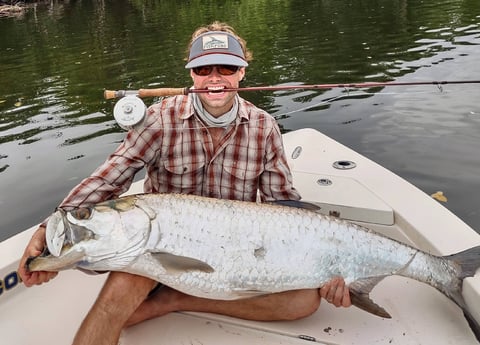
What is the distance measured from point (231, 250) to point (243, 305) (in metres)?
0.44

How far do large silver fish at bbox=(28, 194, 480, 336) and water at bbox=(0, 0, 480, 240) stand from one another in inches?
120

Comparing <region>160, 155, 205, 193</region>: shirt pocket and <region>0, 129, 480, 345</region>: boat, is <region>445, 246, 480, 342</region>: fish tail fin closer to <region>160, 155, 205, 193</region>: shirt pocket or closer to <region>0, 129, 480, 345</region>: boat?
<region>0, 129, 480, 345</region>: boat

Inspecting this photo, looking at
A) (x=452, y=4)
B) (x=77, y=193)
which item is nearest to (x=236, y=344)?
(x=77, y=193)

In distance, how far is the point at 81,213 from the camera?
8.30 feet

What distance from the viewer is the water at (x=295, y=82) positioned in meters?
7.13

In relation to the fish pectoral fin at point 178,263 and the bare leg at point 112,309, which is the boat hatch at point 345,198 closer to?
the fish pectoral fin at point 178,263

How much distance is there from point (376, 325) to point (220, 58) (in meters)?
1.80

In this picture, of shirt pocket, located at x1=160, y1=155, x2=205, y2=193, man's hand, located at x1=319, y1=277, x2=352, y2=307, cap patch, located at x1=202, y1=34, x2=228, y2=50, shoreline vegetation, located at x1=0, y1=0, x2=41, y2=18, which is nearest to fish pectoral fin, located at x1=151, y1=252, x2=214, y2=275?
man's hand, located at x1=319, y1=277, x2=352, y2=307

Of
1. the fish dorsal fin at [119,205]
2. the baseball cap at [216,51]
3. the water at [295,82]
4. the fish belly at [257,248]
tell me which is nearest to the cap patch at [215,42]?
the baseball cap at [216,51]

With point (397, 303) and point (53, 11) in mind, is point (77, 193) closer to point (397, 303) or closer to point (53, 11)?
point (397, 303)

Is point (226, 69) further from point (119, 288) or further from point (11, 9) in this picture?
point (11, 9)

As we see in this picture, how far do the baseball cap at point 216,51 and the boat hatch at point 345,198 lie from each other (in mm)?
1262

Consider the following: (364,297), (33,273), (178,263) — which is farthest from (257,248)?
(33,273)

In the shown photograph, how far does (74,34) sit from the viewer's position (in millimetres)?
22156
